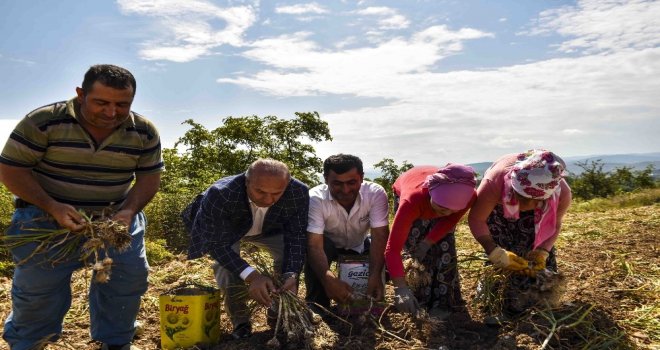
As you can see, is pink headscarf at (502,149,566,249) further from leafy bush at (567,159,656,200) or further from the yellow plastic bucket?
leafy bush at (567,159,656,200)

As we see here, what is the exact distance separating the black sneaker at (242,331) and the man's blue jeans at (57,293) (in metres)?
0.60

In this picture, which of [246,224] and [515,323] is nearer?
[515,323]

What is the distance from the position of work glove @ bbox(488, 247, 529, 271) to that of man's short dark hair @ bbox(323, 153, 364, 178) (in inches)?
40.6

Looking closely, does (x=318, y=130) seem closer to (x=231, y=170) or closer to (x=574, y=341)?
(x=231, y=170)

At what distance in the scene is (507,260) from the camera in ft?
11.1

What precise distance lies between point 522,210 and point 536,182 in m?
0.37

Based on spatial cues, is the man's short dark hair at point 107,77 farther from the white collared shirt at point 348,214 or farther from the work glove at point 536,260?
the work glove at point 536,260

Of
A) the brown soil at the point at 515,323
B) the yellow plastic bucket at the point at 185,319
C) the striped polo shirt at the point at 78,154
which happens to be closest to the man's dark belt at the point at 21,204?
the striped polo shirt at the point at 78,154

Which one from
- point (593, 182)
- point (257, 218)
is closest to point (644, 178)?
point (593, 182)

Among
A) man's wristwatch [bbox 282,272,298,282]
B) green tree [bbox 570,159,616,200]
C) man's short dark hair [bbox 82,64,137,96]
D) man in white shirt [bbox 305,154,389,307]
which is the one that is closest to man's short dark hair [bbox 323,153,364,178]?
man in white shirt [bbox 305,154,389,307]

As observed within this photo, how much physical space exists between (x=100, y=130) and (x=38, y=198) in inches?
18.7

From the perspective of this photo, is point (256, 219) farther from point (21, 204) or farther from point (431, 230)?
point (21, 204)

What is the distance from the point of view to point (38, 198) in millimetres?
2729

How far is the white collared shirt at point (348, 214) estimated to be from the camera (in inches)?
145
